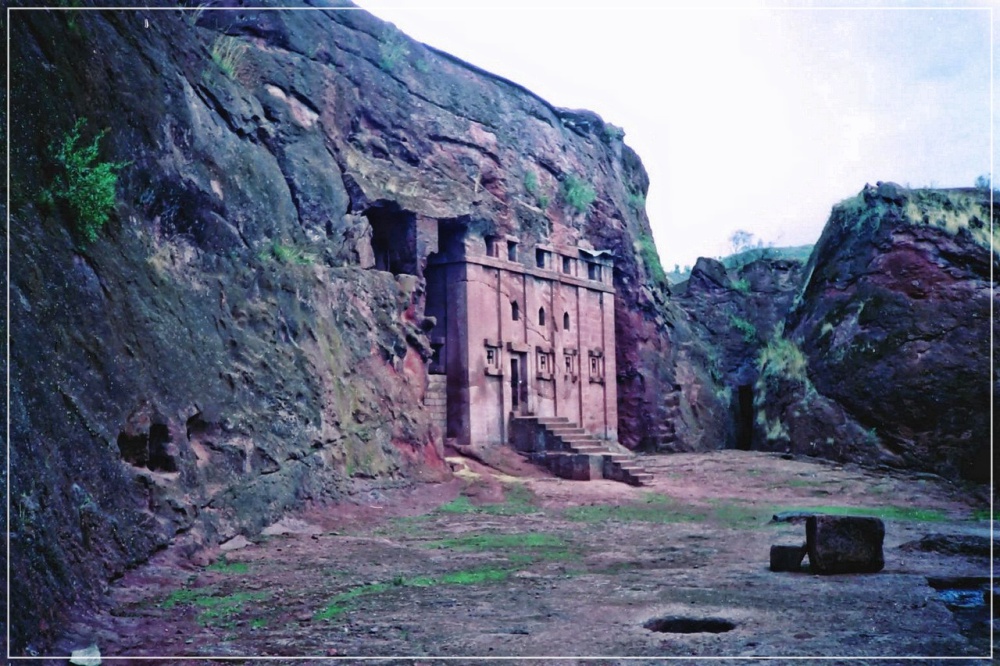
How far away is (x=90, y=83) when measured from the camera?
9234 mm

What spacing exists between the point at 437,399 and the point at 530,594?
1121 centimetres

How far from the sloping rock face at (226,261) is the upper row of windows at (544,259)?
1.86 ft

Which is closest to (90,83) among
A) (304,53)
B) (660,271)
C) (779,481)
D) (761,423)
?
(304,53)

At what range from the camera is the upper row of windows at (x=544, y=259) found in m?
21.3

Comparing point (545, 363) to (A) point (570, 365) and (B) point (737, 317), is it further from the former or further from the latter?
(B) point (737, 317)

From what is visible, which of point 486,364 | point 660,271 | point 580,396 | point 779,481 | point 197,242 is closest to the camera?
point 197,242

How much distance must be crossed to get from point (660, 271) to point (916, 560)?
2095 centimetres

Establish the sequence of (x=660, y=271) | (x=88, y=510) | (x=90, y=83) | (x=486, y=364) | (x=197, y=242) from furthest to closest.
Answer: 1. (x=660, y=271)
2. (x=486, y=364)
3. (x=197, y=242)
4. (x=90, y=83)
5. (x=88, y=510)

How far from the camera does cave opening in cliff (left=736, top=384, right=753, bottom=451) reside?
30.5m

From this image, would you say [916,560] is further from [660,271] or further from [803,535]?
[660,271]

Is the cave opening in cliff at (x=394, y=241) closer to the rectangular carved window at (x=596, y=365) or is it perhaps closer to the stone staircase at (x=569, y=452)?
the stone staircase at (x=569, y=452)

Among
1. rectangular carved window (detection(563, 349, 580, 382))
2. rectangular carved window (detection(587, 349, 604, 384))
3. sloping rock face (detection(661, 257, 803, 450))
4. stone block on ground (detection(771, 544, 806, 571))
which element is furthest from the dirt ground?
sloping rock face (detection(661, 257, 803, 450))

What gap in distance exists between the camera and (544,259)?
23391 millimetres

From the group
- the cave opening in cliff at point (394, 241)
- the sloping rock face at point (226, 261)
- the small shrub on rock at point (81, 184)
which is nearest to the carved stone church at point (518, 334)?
the sloping rock face at point (226, 261)
